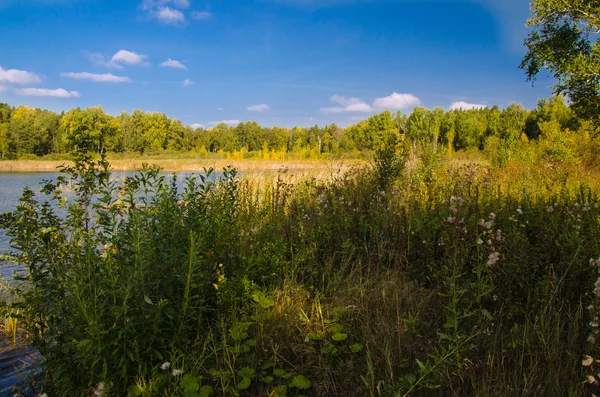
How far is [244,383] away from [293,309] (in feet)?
2.47

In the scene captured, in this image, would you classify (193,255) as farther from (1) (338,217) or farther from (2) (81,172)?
(1) (338,217)

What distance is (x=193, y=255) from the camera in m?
2.07

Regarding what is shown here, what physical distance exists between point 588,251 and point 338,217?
2.14 metres

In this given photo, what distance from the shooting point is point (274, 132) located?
266 feet

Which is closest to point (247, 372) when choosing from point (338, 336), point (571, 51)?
point (338, 336)

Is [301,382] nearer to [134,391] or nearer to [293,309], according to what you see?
[293,309]

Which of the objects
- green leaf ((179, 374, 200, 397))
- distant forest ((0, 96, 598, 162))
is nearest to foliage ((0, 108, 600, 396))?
green leaf ((179, 374, 200, 397))

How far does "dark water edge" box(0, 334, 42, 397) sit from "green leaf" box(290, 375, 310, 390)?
6.24 ft

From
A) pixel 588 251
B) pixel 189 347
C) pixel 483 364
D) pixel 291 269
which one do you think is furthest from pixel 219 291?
pixel 588 251

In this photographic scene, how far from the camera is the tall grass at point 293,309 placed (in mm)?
1845

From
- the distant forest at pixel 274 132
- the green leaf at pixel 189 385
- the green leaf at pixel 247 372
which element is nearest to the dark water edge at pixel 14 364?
the green leaf at pixel 189 385

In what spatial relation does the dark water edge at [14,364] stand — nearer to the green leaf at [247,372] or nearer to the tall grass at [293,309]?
the tall grass at [293,309]

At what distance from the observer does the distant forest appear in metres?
33.9

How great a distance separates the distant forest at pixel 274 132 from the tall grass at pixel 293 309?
12.5 meters
